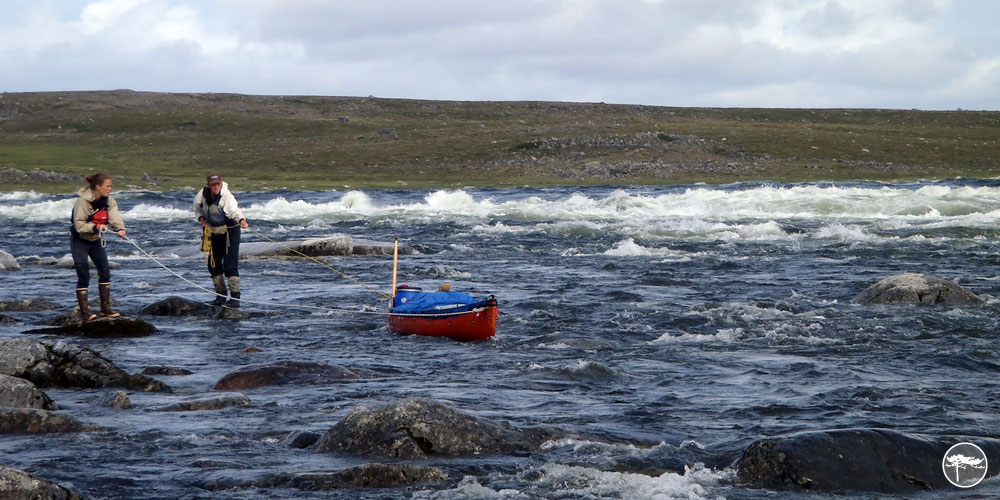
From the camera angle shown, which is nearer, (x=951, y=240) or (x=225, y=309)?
(x=225, y=309)

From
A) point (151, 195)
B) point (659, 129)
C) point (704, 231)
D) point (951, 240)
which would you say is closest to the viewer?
point (951, 240)

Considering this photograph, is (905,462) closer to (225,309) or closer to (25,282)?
(225,309)

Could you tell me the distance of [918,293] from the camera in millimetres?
17938

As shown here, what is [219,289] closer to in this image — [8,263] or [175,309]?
[175,309]

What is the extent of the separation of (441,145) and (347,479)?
70359 millimetres

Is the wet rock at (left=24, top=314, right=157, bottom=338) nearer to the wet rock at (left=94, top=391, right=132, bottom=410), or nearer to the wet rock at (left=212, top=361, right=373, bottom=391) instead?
→ the wet rock at (left=212, top=361, right=373, bottom=391)

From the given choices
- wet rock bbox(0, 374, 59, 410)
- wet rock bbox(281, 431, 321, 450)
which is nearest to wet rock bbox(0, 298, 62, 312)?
wet rock bbox(0, 374, 59, 410)

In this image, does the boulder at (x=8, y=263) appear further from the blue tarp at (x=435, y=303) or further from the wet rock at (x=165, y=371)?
the wet rock at (x=165, y=371)

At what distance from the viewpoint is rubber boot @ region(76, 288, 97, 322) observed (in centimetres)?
1659

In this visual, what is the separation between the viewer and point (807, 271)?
2322 cm

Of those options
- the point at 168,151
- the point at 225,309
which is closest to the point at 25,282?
the point at 225,309

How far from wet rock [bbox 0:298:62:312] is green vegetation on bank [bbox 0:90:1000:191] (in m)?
38.2

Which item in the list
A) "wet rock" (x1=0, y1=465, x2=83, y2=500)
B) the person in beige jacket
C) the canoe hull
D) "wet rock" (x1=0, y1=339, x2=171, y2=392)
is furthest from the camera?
the person in beige jacket

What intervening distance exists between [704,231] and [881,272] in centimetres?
932
